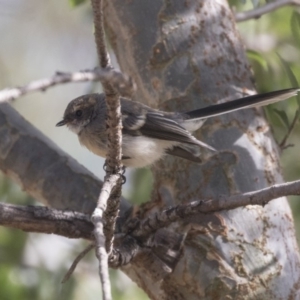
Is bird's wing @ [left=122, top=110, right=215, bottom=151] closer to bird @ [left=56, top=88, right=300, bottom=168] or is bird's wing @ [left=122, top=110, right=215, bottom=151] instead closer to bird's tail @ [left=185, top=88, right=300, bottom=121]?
bird @ [left=56, top=88, right=300, bottom=168]

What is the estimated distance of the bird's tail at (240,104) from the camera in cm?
245

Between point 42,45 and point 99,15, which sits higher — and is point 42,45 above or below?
above

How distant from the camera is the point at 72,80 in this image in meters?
1.06

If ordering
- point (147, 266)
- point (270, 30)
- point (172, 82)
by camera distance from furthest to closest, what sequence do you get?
point (270, 30) → point (172, 82) → point (147, 266)

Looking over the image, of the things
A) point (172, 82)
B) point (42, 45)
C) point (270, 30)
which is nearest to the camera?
point (172, 82)

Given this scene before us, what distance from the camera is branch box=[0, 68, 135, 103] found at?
1002 millimetres

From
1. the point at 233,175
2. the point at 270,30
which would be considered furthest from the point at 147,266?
the point at 270,30

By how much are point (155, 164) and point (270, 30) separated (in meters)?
1.76

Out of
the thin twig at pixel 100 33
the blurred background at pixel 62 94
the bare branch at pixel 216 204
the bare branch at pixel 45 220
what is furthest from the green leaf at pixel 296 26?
the thin twig at pixel 100 33

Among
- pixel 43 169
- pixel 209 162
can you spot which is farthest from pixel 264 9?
pixel 43 169

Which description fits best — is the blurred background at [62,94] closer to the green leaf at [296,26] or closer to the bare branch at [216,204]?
the green leaf at [296,26]

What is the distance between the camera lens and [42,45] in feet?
21.7

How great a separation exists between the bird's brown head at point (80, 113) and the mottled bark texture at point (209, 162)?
41 cm

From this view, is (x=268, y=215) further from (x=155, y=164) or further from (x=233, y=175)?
(x=155, y=164)
